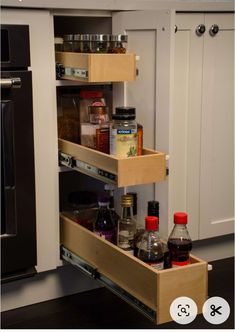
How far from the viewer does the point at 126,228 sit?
1.60 metres

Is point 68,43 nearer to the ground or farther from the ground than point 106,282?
farther from the ground

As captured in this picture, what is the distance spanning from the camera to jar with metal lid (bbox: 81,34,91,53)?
1607 mm

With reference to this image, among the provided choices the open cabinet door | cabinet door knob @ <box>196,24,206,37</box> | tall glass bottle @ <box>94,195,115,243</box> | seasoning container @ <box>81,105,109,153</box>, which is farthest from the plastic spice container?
cabinet door knob @ <box>196,24,206,37</box>

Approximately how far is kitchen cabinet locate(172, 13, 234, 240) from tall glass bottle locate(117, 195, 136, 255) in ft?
1.24

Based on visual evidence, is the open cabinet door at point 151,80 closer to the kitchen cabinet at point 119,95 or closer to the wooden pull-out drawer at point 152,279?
the kitchen cabinet at point 119,95

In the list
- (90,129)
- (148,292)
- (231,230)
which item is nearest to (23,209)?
(90,129)

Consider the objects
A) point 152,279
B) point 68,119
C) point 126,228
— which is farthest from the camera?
point 68,119

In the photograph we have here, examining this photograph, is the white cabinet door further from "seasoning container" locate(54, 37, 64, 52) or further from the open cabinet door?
"seasoning container" locate(54, 37, 64, 52)

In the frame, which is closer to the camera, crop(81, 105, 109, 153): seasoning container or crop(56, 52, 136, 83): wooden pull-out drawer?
crop(56, 52, 136, 83): wooden pull-out drawer

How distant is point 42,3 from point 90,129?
1.25ft

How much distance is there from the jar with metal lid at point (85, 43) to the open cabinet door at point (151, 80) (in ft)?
0.48

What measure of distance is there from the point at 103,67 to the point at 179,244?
514 mm

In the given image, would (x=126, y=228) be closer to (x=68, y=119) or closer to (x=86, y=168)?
(x=86, y=168)

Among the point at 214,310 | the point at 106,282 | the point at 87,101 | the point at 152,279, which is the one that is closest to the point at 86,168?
the point at 87,101
